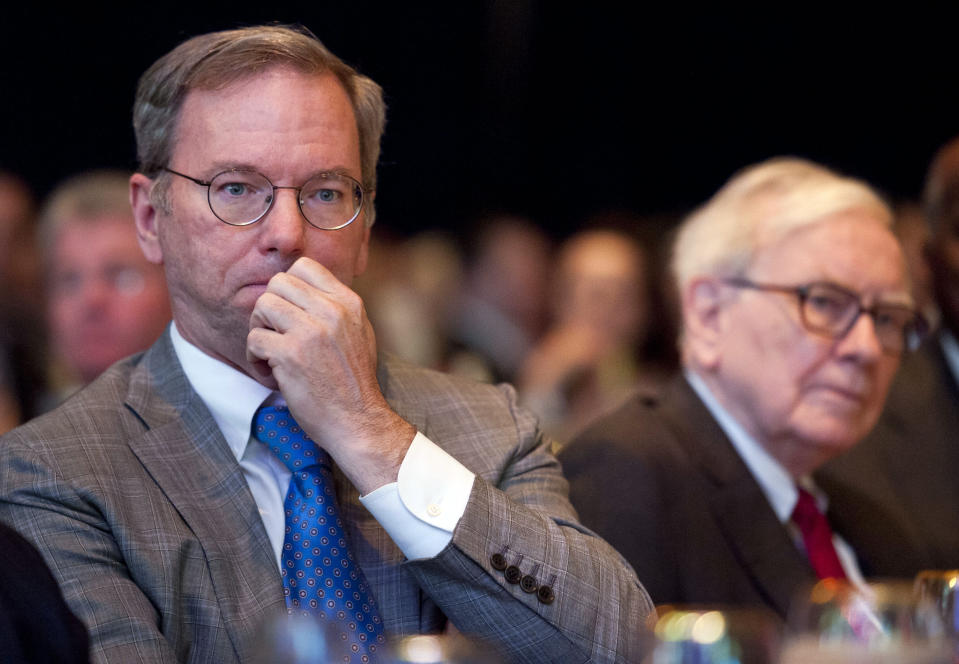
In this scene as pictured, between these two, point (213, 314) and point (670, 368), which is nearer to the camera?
point (213, 314)

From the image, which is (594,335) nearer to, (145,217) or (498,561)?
(145,217)

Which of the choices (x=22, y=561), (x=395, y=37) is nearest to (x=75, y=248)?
(x=22, y=561)

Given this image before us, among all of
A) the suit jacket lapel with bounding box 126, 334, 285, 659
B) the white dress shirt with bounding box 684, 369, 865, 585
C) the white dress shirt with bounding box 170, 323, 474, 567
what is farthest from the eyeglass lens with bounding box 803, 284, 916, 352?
the suit jacket lapel with bounding box 126, 334, 285, 659

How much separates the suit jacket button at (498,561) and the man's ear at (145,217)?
2.36 feet

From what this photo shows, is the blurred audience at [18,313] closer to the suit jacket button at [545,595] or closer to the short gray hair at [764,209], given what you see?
the short gray hair at [764,209]

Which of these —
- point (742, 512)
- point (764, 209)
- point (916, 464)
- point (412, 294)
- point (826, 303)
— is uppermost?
point (764, 209)

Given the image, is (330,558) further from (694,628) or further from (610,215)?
(610,215)

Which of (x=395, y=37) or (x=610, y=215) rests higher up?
(x=395, y=37)

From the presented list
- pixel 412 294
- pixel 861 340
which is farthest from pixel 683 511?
pixel 412 294

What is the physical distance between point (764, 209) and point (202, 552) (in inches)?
54.7

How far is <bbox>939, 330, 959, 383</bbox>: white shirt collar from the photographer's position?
309 centimetres

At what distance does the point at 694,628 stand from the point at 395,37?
6.14 metres

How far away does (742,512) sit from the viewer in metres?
2.19

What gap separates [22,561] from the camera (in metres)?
1.18
